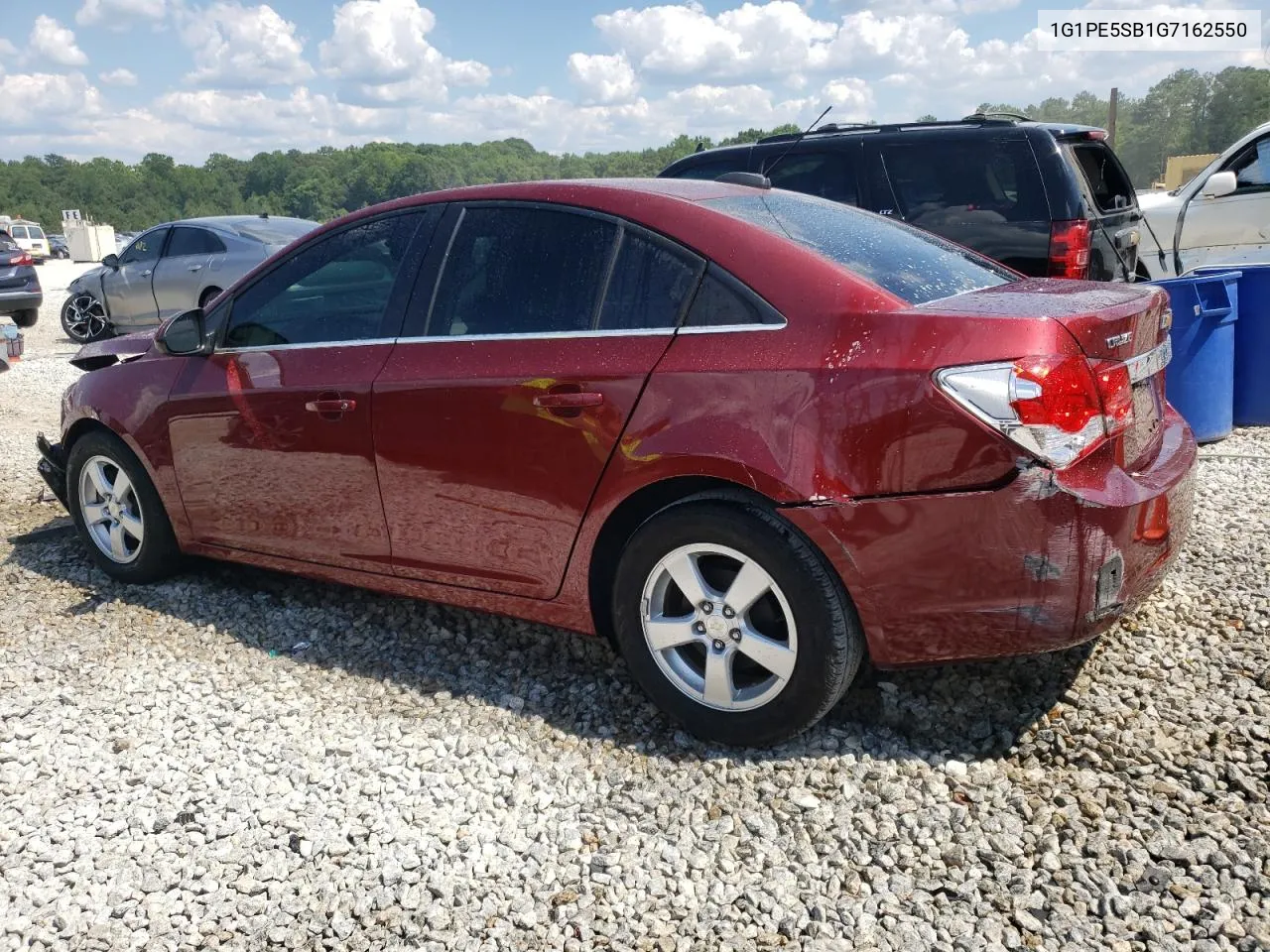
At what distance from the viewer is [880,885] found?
2.64 metres

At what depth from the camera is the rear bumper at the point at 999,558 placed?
2.76 m

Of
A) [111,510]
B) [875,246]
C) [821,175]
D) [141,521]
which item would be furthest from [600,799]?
[821,175]

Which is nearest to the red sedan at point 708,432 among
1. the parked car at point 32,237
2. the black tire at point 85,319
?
the black tire at point 85,319

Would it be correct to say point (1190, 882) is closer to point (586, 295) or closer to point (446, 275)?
point (586, 295)

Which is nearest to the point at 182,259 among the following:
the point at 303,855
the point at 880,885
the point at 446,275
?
the point at 446,275

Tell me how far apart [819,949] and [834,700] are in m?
0.78

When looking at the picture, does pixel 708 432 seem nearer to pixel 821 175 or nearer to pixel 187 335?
pixel 187 335

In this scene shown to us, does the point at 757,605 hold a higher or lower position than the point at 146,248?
lower

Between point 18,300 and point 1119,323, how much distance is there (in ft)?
56.6

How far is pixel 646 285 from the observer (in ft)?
10.9

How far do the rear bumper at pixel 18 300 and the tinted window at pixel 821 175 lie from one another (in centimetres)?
1302

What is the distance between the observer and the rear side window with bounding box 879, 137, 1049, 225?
725cm

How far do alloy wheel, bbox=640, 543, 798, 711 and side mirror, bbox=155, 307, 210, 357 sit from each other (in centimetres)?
237

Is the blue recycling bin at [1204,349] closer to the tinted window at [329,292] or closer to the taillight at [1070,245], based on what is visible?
the taillight at [1070,245]
